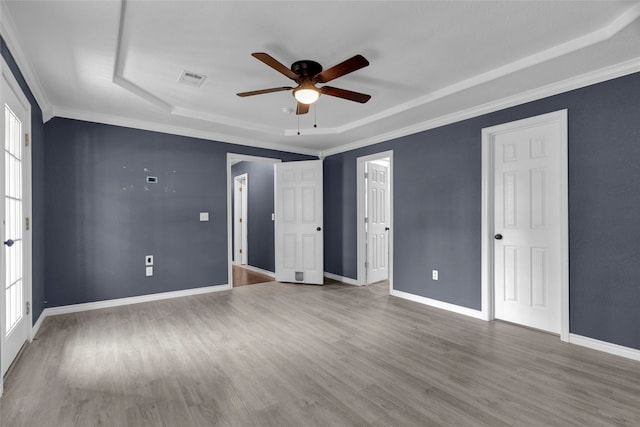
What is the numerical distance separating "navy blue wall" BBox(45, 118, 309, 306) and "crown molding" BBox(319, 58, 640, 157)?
8.77 feet

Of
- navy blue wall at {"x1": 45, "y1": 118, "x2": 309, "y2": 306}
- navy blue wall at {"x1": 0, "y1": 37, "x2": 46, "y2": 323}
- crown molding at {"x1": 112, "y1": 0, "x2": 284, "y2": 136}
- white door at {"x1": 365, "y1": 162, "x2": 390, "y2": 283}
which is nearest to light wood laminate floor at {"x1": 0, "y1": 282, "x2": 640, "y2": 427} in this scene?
navy blue wall at {"x1": 0, "y1": 37, "x2": 46, "y2": 323}

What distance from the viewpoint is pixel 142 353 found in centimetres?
280

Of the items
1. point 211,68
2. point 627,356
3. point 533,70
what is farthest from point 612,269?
point 211,68

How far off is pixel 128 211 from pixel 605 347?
209 inches

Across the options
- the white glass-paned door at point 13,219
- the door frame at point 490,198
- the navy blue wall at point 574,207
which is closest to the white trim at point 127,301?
the white glass-paned door at point 13,219

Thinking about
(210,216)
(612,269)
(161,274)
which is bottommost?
(161,274)

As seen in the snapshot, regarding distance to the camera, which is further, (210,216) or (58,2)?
(210,216)

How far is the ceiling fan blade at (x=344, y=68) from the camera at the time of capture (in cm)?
224

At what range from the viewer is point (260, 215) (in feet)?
22.3

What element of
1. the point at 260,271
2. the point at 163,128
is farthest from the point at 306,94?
the point at 260,271

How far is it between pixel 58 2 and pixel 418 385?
3.37m

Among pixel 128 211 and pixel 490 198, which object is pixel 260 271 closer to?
pixel 128 211

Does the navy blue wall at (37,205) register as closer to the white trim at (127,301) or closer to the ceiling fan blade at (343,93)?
the white trim at (127,301)

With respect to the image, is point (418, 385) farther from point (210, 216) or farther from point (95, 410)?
point (210, 216)
